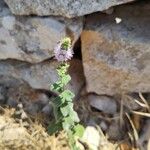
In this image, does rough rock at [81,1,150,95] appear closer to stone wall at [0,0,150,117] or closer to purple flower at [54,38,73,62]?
stone wall at [0,0,150,117]

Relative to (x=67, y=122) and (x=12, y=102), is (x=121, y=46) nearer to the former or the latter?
(x=67, y=122)

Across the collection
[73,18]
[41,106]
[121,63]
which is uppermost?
[73,18]

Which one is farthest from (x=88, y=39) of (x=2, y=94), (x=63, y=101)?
(x=2, y=94)

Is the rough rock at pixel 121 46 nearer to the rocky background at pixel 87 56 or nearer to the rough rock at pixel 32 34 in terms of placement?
the rocky background at pixel 87 56

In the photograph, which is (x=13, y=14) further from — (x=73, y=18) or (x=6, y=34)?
(x=73, y=18)

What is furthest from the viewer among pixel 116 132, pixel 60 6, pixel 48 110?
pixel 48 110

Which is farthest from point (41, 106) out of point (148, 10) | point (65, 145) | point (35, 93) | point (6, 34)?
point (148, 10)

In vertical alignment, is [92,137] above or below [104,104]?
below

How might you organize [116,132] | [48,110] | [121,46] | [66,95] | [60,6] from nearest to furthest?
[66,95] → [60,6] → [121,46] → [116,132] → [48,110]
